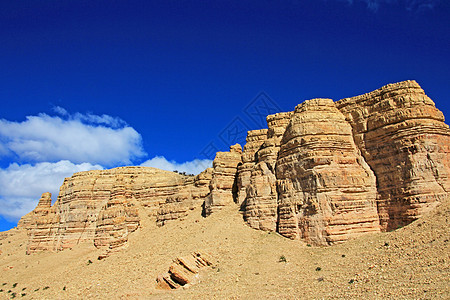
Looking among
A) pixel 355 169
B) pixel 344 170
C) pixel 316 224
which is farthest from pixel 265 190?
pixel 355 169

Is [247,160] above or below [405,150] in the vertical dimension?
above

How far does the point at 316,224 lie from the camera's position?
2334cm

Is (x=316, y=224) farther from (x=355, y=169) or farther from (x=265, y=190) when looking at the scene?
(x=265, y=190)

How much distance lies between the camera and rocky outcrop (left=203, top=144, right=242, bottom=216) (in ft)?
113

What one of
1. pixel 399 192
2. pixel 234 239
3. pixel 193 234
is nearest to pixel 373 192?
pixel 399 192

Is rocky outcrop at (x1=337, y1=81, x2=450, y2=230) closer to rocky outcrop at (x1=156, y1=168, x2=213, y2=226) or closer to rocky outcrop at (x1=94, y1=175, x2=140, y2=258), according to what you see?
rocky outcrop at (x1=156, y1=168, x2=213, y2=226)

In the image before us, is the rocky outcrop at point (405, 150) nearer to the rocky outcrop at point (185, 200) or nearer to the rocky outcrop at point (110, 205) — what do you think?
the rocky outcrop at point (185, 200)

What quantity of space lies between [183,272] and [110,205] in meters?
21.8

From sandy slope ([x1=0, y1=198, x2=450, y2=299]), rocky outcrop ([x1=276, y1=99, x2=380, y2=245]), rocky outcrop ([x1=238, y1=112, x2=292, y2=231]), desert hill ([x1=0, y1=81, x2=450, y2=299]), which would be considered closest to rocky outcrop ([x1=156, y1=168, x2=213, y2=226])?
desert hill ([x1=0, y1=81, x2=450, y2=299])

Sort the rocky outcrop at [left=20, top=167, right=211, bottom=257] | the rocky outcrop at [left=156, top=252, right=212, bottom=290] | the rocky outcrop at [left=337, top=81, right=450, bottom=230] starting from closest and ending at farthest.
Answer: the rocky outcrop at [left=337, top=81, right=450, bottom=230] < the rocky outcrop at [left=156, top=252, right=212, bottom=290] < the rocky outcrop at [left=20, top=167, right=211, bottom=257]

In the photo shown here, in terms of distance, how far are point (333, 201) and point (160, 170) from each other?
110 feet

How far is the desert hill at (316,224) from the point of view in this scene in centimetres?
1762

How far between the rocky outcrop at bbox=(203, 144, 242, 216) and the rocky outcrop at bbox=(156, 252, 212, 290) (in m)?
11.0

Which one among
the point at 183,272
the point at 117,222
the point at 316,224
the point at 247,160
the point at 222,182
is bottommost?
the point at 183,272
